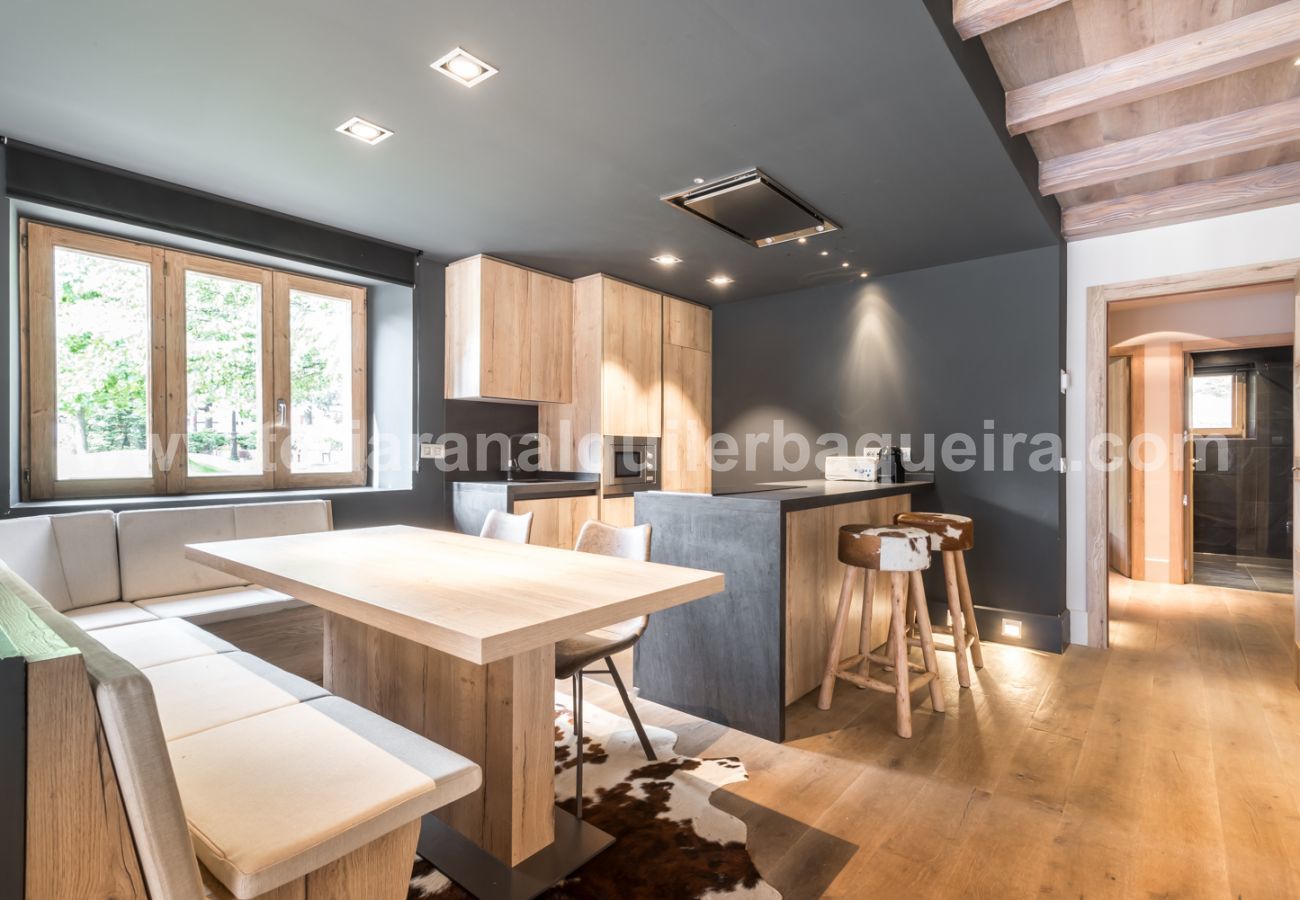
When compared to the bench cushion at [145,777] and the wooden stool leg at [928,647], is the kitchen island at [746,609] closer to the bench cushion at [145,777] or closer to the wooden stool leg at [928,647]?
the wooden stool leg at [928,647]

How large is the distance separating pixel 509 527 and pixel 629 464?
2.11 meters

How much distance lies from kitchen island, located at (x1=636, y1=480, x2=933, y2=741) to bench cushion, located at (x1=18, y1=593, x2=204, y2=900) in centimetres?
193

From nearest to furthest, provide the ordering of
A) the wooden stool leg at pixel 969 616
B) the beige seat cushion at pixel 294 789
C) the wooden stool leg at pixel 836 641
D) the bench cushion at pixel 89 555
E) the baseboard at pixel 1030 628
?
the beige seat cushion at pixel 294 789, the bench cushion at pixel 89 555, the wooden stool leg at pixel 836 641, the wooden stool leg at pixel 969 616, the baseboard at pixel 1030 628

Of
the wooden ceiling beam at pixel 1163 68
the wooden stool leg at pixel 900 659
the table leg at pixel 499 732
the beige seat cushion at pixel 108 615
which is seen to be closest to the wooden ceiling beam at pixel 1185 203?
the wooden ceiling beam at pixel 1163 68

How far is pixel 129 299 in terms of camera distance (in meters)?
3.05

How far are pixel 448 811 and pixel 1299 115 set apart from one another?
3935mm

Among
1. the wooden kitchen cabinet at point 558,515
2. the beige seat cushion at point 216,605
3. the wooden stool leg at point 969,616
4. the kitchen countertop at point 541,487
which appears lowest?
the wooden stool leg at point 969,616

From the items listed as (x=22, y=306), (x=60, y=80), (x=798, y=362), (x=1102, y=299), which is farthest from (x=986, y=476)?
(x=22, y=306)

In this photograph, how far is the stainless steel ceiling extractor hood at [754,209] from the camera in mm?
2793

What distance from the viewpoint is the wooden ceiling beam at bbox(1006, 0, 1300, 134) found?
1992 millimetres

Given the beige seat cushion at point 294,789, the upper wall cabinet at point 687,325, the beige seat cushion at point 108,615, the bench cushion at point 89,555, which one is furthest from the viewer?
the upper wall cabinet at point 687,325

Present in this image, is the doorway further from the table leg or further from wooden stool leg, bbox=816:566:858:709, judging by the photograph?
the table leg

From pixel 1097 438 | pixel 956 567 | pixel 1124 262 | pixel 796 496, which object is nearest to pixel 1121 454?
pixel 1097 438

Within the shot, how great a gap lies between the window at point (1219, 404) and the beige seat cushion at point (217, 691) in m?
7.54
